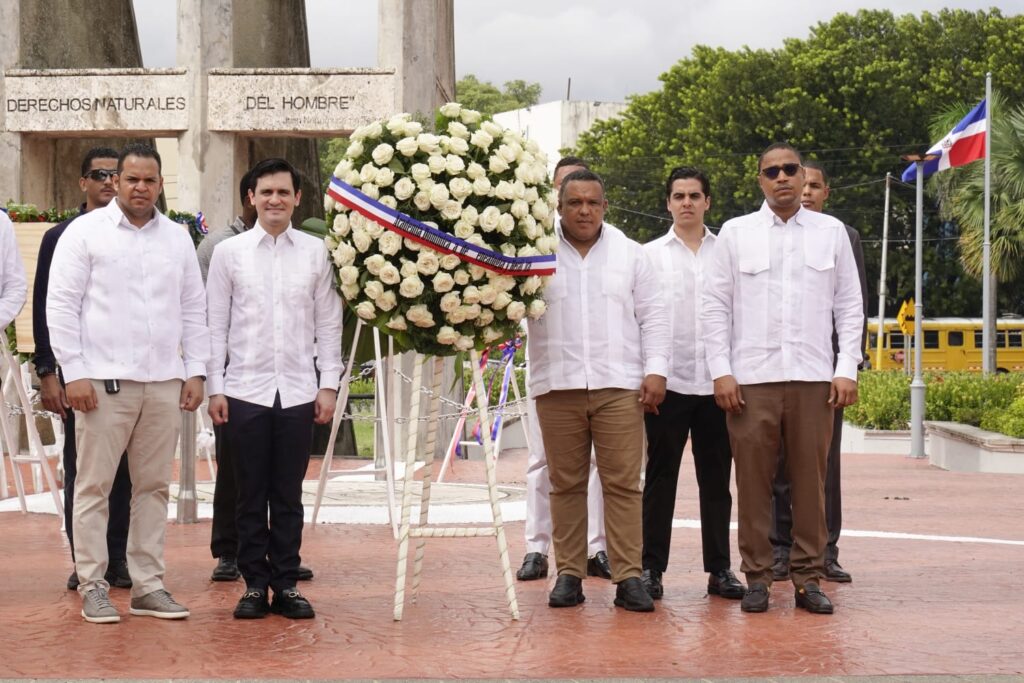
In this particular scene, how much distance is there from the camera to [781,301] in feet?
23.6

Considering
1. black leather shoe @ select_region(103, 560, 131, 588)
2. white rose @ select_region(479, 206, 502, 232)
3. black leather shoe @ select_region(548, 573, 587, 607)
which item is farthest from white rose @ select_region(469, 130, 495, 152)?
black leather shoe @ select_region(103, 560, 131, 588)

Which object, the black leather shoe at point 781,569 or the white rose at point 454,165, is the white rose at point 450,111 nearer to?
the white rose at point 454,165

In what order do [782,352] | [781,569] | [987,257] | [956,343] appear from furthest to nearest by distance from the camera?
1. [956,343]
2. [987,257]
3. [781,569]
4. [782,352]

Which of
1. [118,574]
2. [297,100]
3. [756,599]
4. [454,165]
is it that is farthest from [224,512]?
[297,100]

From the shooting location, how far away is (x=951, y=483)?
50.3 ft

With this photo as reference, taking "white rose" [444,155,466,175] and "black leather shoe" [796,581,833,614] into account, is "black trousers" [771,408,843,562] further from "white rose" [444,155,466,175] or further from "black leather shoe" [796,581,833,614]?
"white rose" [444,155,466,175]

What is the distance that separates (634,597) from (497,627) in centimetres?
74

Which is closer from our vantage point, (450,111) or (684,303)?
(450,111)

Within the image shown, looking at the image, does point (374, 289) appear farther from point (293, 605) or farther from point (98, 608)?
point (98, 608)

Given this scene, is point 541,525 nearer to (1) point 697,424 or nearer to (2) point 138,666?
(1) point 697,424

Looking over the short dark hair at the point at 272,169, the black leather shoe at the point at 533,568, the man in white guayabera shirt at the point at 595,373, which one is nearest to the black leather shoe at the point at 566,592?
the man in white guayabera shirt at the point at 595,373

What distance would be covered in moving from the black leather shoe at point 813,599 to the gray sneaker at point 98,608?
3.17 m

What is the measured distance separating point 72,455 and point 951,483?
33.7ft

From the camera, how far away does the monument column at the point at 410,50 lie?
14469mm
